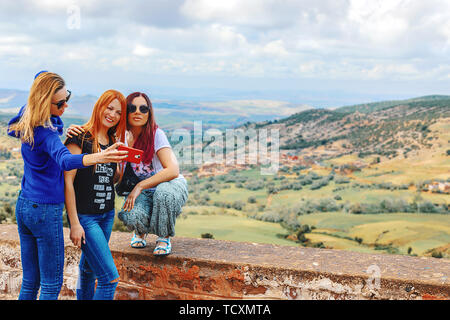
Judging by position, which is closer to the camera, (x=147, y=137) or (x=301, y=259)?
(x=147, y=137)

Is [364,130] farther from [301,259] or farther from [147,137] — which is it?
[147,137]

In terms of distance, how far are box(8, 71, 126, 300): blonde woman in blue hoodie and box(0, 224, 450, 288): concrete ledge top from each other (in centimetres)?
87

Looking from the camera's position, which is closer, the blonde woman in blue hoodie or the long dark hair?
the blonde woman in blue hoodie

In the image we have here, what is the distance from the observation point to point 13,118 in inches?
98.9

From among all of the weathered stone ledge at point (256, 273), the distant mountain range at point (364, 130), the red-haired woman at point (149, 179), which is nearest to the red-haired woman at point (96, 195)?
the red-haired woman at point (149, 179)

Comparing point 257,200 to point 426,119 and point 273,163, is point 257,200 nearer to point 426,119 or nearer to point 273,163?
point 273,163

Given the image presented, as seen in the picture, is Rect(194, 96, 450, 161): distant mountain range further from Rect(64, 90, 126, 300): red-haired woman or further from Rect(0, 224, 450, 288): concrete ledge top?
Rect(64, 90, 126, 300): red-haired woman

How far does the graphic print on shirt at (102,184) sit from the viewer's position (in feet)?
8.78

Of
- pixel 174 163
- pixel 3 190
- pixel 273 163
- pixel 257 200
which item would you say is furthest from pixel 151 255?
pixel 273 163

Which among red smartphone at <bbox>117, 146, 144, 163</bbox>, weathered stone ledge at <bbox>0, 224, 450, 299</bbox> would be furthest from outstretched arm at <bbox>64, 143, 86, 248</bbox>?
weathered stone ledge at <bbox>0, 224, 450, 299</bbox>

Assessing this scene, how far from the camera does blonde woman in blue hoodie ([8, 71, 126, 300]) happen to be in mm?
2367

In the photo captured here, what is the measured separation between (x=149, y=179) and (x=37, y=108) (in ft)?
2.94

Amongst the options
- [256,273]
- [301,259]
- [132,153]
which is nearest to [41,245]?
[132,153]

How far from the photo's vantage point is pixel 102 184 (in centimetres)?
270
